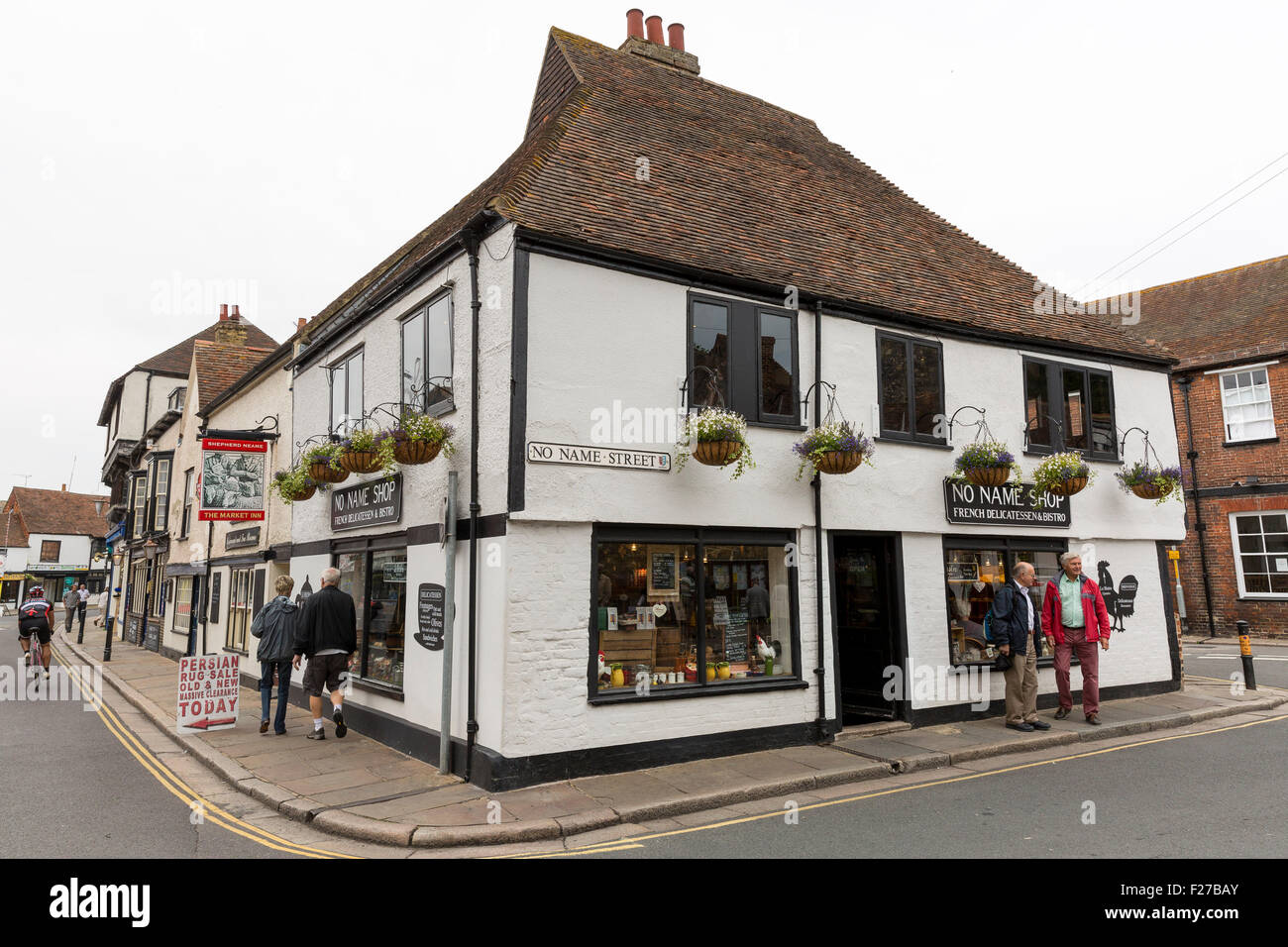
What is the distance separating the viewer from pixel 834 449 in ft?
30.5

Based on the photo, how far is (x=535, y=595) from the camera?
7.85 metres

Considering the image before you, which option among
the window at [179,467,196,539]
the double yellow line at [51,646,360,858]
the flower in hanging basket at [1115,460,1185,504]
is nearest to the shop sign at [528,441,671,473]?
the double yellow line at [51,646,360,858]

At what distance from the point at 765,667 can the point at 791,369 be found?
3794 mm

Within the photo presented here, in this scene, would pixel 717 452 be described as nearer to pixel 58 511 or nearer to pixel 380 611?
pixel 380 611

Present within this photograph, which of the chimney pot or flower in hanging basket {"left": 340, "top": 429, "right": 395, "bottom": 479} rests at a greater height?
the chimney pot

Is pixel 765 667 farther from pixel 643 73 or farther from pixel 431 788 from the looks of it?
pixel 643 73

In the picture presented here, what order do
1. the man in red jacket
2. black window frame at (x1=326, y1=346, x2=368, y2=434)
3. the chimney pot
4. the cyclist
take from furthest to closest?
the cyclist < the chimney pot < black window frame at (x1=326, y1=346, x2=368, y2=434) < the man in red jacket

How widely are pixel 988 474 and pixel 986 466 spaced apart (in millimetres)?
141

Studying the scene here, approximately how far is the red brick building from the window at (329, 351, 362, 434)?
20.3 meters

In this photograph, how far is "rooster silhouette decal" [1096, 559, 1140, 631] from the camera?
12.6 metres

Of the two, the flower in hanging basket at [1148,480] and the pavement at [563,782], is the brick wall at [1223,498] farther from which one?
the pavement at [563,782]

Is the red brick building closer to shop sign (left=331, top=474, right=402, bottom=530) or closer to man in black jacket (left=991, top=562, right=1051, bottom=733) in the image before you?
man in black jacket (left=991, top=562, right=1051, bottom=733)

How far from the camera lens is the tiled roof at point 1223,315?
20938mm
